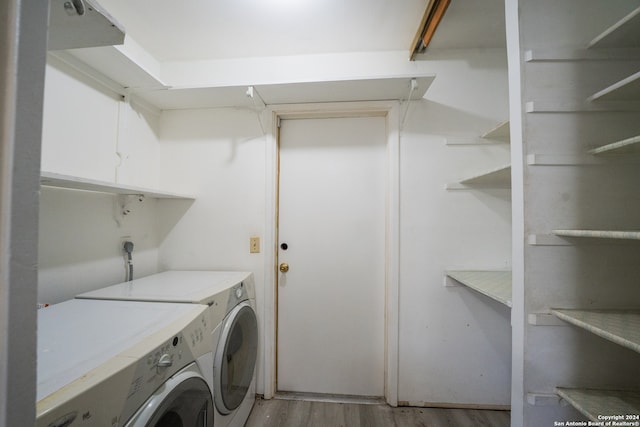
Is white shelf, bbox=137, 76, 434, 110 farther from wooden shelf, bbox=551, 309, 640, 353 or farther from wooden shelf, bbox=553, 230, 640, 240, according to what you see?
wooden shelf, bbox=551, 309, 640, 353

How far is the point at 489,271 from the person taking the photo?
1.55 m

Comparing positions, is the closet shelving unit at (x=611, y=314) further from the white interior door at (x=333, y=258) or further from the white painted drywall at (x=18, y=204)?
the white painted drywall at (x=18, y=204)

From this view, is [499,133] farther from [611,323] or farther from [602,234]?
[611,323]

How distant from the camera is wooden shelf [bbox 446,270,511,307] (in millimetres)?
1114

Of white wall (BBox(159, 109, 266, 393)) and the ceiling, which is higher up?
→ the ceiling

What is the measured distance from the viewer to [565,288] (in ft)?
3.12

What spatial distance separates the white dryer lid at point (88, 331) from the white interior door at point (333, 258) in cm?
88

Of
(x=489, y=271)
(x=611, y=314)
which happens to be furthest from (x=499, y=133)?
(x=611, y=314)

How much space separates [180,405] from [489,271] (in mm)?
1763

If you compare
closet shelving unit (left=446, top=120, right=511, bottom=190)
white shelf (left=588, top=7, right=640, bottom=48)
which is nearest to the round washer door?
closet shelving unit (left=446, top=120, right=511, bottom=190)

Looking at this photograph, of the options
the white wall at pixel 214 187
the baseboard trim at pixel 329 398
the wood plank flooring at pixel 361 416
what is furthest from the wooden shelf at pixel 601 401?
the white wall at pixel 214 187

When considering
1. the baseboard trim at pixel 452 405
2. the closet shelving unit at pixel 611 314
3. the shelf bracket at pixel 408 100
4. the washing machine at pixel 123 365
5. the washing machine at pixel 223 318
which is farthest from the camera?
the baseboard trim at pixel 452 405

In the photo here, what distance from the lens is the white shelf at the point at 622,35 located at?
830 millimetres

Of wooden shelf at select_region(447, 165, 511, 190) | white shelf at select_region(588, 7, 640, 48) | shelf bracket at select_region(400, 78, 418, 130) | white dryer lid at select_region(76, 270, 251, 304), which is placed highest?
shelf bracket at select_region(400, 78, 418, 130)
